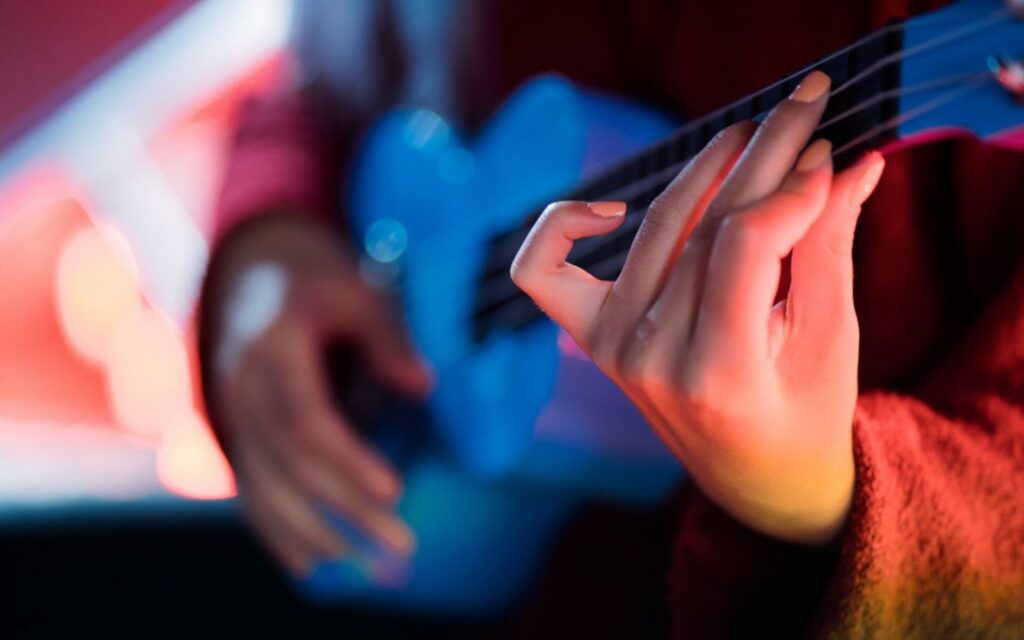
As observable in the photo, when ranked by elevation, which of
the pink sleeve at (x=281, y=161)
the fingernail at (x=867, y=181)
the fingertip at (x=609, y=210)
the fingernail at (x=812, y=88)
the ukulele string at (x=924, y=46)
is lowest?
the fingernail at (x=867, y=181)

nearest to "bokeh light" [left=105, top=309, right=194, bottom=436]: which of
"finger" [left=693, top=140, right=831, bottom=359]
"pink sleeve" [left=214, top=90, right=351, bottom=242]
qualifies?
"pink sleeve" [left=214, top=90, right=351, bottom=242]

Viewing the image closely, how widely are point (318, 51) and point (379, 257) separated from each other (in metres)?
0.22

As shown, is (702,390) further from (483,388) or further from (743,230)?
(483,388)

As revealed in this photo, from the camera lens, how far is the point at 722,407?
27 centimetres

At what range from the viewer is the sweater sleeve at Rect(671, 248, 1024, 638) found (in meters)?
0.29

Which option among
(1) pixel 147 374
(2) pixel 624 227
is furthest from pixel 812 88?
(1) pixel 147 374

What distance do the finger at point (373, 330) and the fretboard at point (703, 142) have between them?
14 centimetres

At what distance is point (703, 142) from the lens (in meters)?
0.32

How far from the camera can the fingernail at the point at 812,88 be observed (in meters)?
0.27

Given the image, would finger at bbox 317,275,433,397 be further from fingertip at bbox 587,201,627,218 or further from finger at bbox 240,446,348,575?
fingertip at bbox 587,201,627,218

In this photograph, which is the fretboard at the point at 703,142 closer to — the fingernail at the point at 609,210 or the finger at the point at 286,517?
the fingernail at the point at 609,210

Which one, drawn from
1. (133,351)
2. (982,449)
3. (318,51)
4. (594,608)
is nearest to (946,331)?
(982,449)

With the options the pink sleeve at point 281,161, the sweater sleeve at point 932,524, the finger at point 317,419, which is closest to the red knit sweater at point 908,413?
the sweater sleeve at point 932,524

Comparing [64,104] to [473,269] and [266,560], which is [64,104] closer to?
[266,560]
